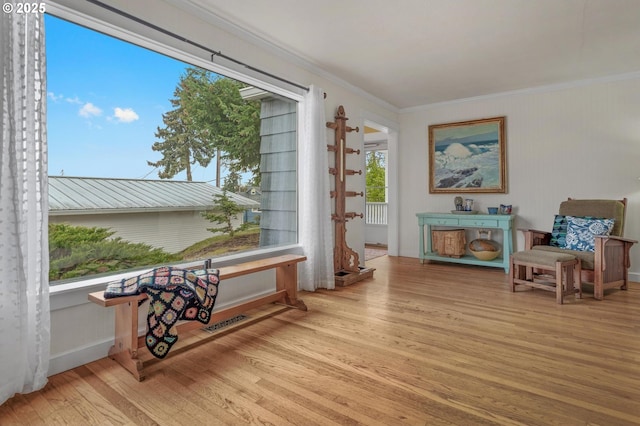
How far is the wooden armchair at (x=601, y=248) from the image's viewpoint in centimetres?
358

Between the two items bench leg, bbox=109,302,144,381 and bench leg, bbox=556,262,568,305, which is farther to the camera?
bench leg, bbox=556,262,568,305

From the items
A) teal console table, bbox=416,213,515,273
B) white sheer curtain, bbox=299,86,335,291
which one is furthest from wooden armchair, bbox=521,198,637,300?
white sheer curtain, bbox=299,86,335,291

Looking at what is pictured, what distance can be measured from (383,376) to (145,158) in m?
2.32

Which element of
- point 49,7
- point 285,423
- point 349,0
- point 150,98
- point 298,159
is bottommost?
point 285,423

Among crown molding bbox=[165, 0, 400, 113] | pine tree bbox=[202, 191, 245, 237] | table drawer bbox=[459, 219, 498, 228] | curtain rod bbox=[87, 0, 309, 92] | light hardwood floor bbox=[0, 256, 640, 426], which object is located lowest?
light hardwood floor bbox=[0, 256, 640, 426]

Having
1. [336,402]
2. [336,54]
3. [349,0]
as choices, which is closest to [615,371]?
[336,402]

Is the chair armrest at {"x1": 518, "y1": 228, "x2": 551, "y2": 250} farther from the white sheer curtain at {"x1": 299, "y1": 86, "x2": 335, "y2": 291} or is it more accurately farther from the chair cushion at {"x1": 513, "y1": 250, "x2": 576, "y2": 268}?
the white sheer curtain at {"x1": 299, "y1": 86, "x2": 335, "y2": 291}

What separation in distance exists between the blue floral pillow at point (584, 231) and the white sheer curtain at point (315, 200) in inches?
108

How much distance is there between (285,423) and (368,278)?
10.1ft

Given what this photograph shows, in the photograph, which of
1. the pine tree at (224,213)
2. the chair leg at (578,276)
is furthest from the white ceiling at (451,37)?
the chair leg at (578,276)

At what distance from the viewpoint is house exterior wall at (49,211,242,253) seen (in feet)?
7.90

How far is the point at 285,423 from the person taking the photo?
1.61 metres

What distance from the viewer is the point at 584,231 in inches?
155

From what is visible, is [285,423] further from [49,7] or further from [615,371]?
[49,7]
